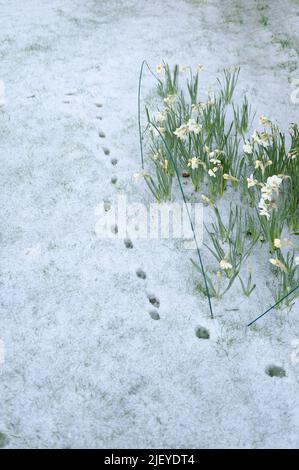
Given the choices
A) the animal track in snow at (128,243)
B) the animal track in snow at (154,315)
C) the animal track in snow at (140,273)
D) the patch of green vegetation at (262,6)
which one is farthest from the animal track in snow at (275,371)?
the patch of green vegetation at (262,6)

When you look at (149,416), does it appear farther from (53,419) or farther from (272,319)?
(272,319)

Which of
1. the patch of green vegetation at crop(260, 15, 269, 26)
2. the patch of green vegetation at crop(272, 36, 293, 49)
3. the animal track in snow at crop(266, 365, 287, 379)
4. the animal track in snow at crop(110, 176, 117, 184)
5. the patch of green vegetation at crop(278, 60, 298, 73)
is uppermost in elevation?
the patch of green vegetation at crop(260, 15, 269, 26)

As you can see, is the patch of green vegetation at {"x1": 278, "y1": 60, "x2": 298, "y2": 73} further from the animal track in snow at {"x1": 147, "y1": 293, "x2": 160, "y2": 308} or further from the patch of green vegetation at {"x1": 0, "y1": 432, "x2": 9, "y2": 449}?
the patch of green vegetation at {"x1": 0, "y1": 432, "x2": 9, "y2": 449}

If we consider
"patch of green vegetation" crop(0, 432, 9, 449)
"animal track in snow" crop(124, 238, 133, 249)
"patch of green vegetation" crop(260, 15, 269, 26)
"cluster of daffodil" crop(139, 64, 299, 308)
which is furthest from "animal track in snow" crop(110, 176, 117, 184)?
"patch of green vegetation" crop(260, 15, 269, 26)

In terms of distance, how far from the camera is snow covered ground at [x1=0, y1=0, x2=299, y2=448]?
2.11 metres

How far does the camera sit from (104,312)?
2.57m

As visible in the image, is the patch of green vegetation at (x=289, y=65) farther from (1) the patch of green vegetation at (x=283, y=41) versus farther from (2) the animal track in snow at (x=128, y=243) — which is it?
(2) the animal track in snow at (x=128, y=243)

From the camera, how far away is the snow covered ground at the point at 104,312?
2.11m

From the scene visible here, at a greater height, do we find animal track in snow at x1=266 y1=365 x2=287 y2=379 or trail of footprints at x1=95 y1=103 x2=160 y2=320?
A: trail of footprints at x1=95 y1=103 x2=160 y2=320
